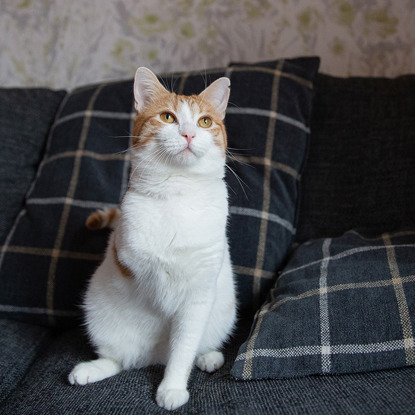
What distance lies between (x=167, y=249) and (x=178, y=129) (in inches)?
10.5

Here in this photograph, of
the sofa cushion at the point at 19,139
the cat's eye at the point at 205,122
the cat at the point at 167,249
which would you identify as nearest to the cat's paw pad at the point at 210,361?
the cat at the point at 167,249

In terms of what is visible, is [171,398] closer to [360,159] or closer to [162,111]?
[162,111]

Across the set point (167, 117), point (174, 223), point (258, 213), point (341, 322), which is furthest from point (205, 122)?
point (341, 322)

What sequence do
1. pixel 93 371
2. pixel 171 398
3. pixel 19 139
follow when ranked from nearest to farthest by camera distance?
pixel 171 398 → pixel 93 371 → pixel 19 139

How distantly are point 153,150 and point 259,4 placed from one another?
106 centimetres

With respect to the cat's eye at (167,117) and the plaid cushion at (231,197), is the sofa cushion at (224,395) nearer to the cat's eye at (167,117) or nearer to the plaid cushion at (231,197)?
the plaid cushion at (231,197)

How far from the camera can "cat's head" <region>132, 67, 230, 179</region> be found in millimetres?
838

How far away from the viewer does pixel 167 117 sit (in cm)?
90

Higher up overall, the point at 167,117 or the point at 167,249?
the point at 167,117

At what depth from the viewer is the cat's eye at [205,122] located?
2.98 ft

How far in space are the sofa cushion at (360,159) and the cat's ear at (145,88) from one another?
60cm

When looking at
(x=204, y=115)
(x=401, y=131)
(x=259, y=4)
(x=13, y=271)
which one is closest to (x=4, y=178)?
(x=13, y=271)

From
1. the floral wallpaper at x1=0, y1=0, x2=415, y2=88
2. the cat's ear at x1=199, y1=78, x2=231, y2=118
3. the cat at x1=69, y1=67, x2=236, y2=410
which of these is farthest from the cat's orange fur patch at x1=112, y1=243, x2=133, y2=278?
the floral wallpaper at x1=0, y1=0, x2=415, y2=88

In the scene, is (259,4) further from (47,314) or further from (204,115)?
(47,314)
